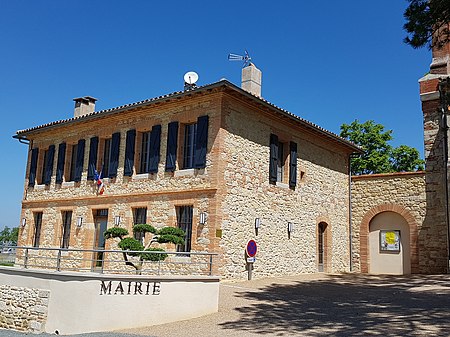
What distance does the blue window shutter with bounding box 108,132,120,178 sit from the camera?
1544cm

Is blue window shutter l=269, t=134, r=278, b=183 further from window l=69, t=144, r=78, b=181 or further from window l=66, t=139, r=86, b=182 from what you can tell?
window l=69, t=144, r=78, b=181

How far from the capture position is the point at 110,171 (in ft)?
51.0

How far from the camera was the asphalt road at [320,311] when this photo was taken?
768 cm

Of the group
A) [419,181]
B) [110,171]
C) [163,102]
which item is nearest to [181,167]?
[163,102]

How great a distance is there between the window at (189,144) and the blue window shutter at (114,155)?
2.84m

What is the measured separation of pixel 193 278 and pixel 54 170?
10.5 metres

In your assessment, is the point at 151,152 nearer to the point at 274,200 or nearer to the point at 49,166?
the point at 274,200

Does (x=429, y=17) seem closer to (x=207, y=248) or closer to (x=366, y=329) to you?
(x=366, y=329)

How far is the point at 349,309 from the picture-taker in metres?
9.45

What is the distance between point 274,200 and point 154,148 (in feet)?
13.7

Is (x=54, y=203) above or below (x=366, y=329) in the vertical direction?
above

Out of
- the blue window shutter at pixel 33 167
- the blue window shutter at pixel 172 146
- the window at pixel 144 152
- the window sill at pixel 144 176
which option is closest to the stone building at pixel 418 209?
the blue window shutter at pixel 172 146

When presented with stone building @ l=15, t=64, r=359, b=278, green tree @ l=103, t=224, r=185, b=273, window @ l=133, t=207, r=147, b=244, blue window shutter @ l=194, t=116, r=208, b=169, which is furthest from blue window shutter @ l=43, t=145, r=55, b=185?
blue window shutter @ l=194, t=116, r=208, b=169

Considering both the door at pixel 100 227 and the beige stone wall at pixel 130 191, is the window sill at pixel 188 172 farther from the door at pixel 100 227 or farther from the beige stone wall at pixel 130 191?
the door at pixel 100 227
